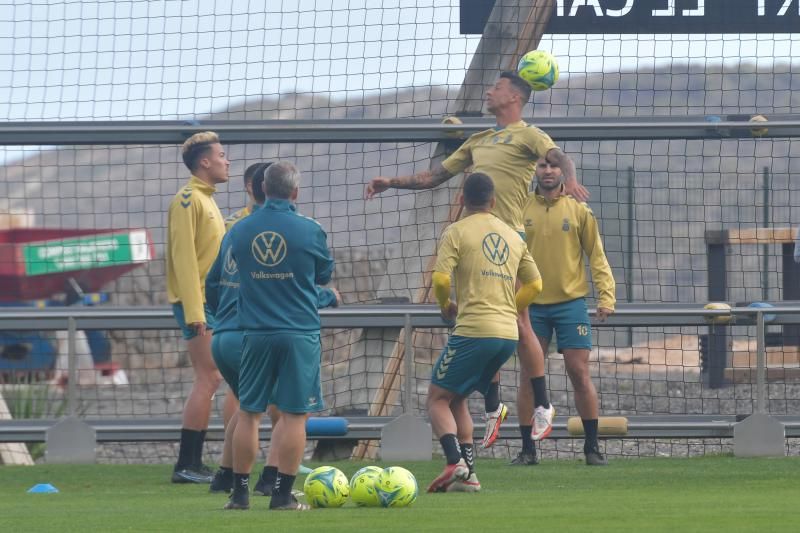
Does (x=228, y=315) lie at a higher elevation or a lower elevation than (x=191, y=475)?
higher

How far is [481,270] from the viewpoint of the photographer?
7.81 m

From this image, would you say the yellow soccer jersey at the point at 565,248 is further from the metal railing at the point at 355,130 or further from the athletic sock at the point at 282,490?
the athletic sock at the point at 282,490

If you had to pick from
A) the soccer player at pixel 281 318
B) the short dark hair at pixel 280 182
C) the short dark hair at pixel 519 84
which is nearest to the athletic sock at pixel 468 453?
the soccer player at pixel 281 318

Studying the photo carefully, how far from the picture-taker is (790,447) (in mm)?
12070

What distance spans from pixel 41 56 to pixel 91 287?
85.5ft

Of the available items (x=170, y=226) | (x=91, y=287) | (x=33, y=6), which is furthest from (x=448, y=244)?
(x=91, y=287)

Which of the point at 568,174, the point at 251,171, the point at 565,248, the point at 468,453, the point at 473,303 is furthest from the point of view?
the point at 565,248

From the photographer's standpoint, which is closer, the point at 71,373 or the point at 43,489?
the point at 43,489

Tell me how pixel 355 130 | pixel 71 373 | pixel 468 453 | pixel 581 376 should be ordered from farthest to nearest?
pixel 355 130, pixel 71 373, pixel 581 376, pixel 468 453

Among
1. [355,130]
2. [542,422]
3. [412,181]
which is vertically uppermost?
[355,130]

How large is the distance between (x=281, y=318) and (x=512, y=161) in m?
2.99

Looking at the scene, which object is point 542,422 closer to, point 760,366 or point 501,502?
point 760,366

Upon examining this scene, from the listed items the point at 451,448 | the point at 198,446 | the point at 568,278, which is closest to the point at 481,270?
the point at 451,448

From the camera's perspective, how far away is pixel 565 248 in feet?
30.8
